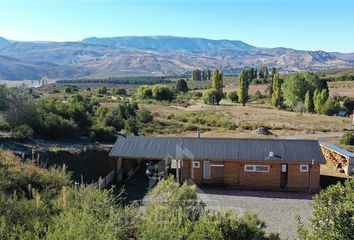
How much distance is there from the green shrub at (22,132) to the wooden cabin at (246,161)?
5.34 metres

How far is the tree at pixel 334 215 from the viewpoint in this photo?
9016mm

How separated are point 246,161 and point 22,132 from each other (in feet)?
40.8

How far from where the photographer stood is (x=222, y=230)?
437 inches

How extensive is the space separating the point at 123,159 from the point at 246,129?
2345 cm

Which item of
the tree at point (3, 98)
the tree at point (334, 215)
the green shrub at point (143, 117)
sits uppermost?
the tree at point (3, 98)

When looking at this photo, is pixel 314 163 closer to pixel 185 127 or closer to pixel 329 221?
pixel 329 221

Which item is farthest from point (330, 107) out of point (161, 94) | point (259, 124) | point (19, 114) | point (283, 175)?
point (19, 114)

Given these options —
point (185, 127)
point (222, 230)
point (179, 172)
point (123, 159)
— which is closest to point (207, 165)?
point (179, 172)

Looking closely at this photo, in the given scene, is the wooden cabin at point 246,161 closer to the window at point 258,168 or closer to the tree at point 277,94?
the window at point 258,168

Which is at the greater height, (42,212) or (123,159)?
(42,212)

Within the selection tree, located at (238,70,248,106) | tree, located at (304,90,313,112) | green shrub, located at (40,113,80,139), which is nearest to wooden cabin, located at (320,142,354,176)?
green shrub, located at (40,113,80,139)

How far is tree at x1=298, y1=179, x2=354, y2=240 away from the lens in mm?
Answer: 9016

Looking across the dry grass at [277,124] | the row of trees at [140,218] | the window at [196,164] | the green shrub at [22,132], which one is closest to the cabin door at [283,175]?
the window at [196,164]

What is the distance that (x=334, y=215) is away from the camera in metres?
9.29
